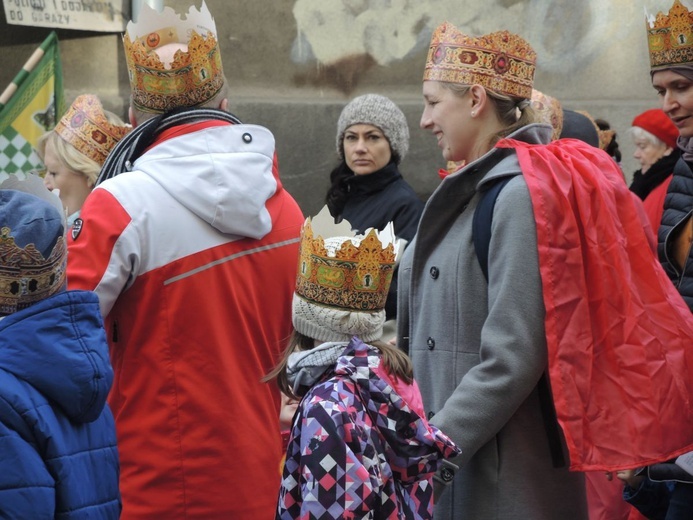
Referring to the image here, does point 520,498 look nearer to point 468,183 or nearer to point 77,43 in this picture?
point 468,183

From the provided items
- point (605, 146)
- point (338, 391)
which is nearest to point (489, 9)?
point (605, 146)

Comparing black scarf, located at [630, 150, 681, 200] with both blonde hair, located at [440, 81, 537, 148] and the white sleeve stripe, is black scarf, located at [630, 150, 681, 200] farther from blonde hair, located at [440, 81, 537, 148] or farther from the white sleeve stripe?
the white sleeve stripe

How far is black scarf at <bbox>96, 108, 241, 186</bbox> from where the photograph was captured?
11.1 feet

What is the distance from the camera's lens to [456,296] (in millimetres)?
3355

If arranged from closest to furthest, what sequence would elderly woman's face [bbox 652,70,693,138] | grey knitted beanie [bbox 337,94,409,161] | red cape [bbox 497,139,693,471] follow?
1. red cape [bbox 497,139,693,471]
2. elderly woman's face [bbox 652,70,693,138]
3. grey knitted beanie [bbox 337,94,409,161]

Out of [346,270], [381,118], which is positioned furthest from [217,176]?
[381,118]

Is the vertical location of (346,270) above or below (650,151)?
above

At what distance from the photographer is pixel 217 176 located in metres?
3.29

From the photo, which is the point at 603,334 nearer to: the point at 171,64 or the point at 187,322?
the point at 187,322

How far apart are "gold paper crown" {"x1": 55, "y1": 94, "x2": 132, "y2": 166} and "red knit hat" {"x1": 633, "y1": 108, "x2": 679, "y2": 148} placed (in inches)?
134

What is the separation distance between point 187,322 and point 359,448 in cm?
71

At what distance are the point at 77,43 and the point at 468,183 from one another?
456cm

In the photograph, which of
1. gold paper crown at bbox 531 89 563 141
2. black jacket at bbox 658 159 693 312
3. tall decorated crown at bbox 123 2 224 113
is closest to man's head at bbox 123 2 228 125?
tall decorated crown at bbox 123 2 224 113

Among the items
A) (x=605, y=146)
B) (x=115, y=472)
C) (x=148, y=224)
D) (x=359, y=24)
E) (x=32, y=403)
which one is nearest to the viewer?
(x=32, y=403)
